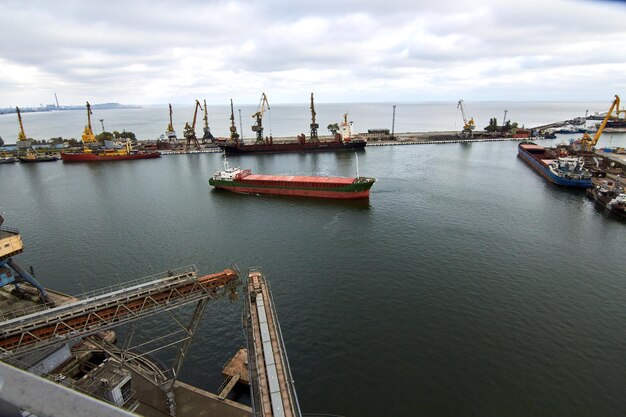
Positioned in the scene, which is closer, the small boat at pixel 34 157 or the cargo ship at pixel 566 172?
the cargo ship at pixel 566 172

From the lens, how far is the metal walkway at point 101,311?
883 inches

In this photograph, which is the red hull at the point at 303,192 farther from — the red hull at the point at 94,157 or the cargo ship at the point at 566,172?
the red hull at the point at 94,157

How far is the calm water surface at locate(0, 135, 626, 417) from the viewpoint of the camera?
2916cm

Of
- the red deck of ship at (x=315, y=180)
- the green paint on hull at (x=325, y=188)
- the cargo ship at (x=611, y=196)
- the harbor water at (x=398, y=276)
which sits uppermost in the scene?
the red deck of ship at (x=315, y=180)

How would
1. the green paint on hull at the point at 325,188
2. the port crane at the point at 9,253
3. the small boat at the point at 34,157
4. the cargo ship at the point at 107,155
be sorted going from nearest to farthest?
1. the port crane at the point at 9,253
2. the green paint on hull at the point at 325,188
3. the cargo ship at the point at 107,155
4. the small boat at the point at 34,157

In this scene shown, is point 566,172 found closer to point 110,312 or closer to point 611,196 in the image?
point 611,196

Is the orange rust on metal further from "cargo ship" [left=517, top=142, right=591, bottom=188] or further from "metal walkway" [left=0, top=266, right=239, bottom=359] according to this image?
"cargo ship" [left=517, top=142, right=591, bottom=188]

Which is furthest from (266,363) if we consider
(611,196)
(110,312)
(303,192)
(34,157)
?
(34,157)

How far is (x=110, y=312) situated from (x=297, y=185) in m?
57.9

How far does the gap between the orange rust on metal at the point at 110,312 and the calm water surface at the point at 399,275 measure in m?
9.28

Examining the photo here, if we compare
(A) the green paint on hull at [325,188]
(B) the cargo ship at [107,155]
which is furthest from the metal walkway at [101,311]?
(B) the cargo ship at [107,155]

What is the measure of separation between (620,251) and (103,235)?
81.8 meters

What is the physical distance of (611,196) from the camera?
67938 mm

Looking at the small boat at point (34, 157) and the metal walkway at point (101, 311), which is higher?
the small boat at point (34, 157)
